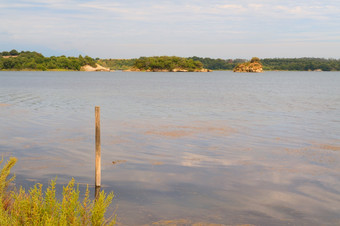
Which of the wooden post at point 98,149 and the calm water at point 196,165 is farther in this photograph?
the wooden post at point 98,149

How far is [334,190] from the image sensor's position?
15125mm

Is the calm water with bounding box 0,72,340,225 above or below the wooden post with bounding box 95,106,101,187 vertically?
below

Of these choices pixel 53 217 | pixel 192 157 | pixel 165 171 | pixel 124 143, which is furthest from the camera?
pixel 124 143

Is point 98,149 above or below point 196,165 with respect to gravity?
above

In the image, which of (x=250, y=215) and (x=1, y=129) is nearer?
(x=250, y=215)

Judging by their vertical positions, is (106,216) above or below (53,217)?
below

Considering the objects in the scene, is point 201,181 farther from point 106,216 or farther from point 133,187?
point 106,216

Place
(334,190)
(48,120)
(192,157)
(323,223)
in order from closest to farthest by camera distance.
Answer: (323,223) < (334,190) < (192,157) < (48,120)

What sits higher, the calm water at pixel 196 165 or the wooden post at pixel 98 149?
the wooden post at pixel 98 149

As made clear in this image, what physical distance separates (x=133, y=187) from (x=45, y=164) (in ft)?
17.7

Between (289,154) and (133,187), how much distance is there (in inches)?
395

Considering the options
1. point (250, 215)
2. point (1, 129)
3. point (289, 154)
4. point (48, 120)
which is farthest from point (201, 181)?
point (48, 120)

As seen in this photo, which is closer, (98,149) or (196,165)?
(98,149)

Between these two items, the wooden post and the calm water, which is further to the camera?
the wooden post
